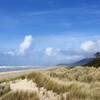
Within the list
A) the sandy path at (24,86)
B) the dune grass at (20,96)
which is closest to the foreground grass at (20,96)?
the dune grass at (20,96)

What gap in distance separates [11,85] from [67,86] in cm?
321

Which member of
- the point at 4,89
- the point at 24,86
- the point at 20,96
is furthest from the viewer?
the point at 24,86

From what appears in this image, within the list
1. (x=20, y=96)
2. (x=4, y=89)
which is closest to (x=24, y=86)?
(x=4, y=89)

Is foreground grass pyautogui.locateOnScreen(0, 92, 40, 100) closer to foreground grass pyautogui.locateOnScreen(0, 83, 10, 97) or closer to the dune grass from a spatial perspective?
the dune grass

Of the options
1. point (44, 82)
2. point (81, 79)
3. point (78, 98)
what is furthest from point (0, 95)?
point (81, 79)

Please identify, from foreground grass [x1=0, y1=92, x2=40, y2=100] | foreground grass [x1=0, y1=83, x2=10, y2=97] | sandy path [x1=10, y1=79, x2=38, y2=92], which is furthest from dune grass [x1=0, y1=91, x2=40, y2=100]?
foreground grass [x1=0, y1=83, x2=10, y2=97]

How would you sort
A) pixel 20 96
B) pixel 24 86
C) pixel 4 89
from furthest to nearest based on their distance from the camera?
pixel 24 86, pixel 4 89, pixel 20 96

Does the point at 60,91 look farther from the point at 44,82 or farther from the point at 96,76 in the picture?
the point at 96,76

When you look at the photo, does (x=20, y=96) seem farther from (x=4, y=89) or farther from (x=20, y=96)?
(x=4, y=89)

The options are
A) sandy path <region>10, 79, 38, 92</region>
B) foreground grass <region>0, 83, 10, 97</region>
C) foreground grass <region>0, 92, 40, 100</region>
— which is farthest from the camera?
foreground grass <region>0, 83, 10, 97</region>

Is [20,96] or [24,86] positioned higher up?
[24,86]

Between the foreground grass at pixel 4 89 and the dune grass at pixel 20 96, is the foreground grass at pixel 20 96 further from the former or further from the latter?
the foreground grass at pixel 4 89

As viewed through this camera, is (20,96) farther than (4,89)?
No

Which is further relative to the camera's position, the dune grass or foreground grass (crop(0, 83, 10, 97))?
foreground grass (crop(0, 83, 10, 97))
